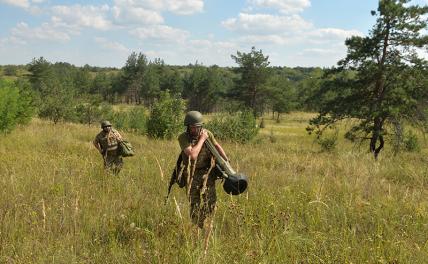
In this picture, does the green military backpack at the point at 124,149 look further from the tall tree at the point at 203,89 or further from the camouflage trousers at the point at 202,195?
the tall tree at the point at 203,89

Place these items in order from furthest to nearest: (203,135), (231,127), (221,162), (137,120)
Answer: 1. (137,120)
2. (231,127)
3. (203,135)
4. (221,162)

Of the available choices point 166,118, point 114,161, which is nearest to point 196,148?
point 114,161

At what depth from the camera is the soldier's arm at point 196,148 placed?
350cm

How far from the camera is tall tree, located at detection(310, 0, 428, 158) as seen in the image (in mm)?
19203

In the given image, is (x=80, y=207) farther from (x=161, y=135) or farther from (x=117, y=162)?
(x=161, y=135)

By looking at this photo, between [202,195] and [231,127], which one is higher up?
[202,195]

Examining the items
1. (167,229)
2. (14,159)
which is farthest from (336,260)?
(14,159)

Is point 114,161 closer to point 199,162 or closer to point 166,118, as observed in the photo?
point 199,162

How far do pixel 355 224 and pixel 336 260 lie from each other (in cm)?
124

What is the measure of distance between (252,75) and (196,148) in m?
49.5

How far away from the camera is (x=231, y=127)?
2459 cm

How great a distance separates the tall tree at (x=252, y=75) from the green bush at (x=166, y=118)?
1330 inches

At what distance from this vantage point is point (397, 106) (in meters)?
19.0

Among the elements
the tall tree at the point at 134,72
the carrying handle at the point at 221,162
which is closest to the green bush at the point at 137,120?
the carrying handle at the point at 221,162
